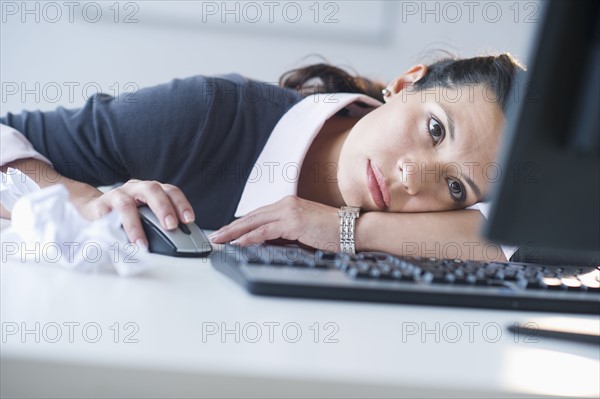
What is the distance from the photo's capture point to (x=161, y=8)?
6.15 ft

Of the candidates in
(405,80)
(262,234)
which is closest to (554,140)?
(262,234)

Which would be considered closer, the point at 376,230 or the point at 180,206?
the point at 180,206

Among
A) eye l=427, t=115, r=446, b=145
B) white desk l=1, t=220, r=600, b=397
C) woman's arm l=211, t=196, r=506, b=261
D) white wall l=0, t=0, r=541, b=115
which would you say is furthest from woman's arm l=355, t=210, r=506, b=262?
white wall l=0, t=0, r=541, b=115

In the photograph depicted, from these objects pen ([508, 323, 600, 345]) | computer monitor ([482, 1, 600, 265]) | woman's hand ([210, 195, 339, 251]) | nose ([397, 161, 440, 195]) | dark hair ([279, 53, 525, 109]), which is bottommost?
woman's hand ([210, 195, 339, 251])

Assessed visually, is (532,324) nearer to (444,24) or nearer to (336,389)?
(336,389)

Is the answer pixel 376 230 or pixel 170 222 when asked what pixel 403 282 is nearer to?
pixel 170 222

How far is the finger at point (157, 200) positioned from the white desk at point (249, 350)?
20cm

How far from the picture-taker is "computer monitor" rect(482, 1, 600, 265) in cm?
41

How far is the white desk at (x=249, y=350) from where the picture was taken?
308 mm

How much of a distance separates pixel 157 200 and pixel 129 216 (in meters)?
0.03

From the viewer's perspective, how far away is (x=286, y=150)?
4.08ft

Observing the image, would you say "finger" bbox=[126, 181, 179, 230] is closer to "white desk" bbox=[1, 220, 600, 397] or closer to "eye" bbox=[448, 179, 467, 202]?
"white desk" bbox=[1, 220, 600, 397]

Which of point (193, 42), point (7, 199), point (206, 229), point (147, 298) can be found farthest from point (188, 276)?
point (193, 42)

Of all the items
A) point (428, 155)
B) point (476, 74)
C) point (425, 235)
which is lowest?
point (425, 235)
